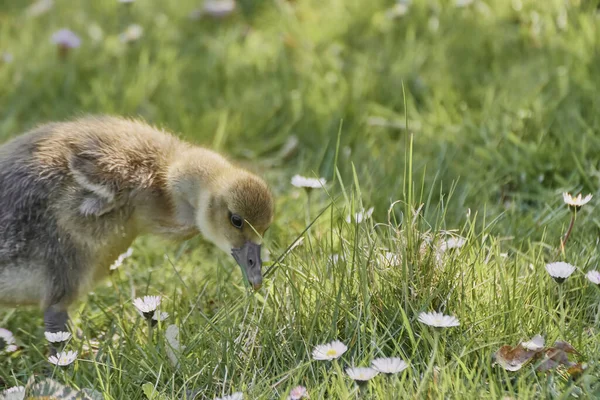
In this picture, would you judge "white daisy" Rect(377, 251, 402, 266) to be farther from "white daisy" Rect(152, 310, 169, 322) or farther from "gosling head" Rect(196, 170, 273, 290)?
"white daisy" Rect(152, 310, 169, 322)

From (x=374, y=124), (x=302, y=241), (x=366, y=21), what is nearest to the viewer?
(x=302, y=241)

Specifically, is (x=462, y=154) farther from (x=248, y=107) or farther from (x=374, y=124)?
A: (x=248, y=107)

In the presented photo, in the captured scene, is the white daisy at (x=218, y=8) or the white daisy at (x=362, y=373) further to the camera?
the white daisy at (x=218, y=8)

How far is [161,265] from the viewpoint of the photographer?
14.6 ft

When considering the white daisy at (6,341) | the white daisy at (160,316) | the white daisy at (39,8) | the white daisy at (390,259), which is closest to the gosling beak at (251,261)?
the white daisy at (160,316)

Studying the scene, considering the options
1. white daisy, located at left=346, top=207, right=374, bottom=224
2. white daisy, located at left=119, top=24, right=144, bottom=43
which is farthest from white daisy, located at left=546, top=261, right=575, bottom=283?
white daisy, located at left=119, top=24, right=144, bottom=43

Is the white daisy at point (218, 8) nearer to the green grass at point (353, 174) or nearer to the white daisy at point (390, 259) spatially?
the green grass at point (353, 174)

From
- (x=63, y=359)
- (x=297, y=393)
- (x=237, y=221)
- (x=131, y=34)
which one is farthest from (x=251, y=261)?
(x=131, y=34)

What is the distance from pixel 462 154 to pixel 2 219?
8.09 ft

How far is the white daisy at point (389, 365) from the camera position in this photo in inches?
116

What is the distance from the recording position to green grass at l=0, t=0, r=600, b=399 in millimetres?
3307

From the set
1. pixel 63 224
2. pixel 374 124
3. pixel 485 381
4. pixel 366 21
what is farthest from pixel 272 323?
pixel 366 21

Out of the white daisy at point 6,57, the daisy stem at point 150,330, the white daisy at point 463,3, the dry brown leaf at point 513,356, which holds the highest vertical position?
the white daisy at point 463,3

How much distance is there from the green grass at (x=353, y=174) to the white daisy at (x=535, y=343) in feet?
0.23
